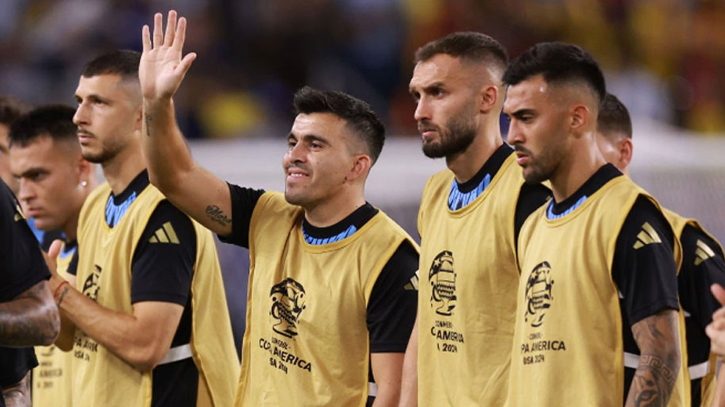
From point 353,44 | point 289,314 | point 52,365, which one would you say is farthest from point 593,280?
point 353,44

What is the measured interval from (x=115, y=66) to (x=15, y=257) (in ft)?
5.87

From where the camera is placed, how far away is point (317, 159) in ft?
17.2

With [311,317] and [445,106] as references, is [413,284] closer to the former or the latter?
[311,317]

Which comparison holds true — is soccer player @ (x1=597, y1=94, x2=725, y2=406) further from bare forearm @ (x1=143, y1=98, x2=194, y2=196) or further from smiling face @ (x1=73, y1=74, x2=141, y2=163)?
smiling face @ (x1=73, y1=74, x2=141, y2=163)

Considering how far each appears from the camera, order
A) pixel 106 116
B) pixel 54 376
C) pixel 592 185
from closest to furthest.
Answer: pixel 592 185
pixel 106 116
pixel 54 376

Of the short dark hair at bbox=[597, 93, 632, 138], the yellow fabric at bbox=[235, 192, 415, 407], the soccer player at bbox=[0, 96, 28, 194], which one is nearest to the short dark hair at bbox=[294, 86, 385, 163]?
the yellow fabric at bbox=[235, 192, 415, 407]

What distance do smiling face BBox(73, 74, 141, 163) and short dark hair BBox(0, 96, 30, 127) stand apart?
1.58 meters

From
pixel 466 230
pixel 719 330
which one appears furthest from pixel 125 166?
pixel 719 330

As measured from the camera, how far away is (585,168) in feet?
15.0

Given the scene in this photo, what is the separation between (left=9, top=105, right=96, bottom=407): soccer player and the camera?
634 cm

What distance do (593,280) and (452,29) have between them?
780cm

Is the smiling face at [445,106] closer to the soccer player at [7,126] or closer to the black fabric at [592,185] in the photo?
the black fabric at [592,185]

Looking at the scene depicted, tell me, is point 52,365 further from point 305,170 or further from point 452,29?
point 452,29

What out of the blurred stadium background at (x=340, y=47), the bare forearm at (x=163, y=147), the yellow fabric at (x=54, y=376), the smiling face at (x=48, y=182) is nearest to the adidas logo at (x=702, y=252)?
the bare forearm at (x=163, y=147)
